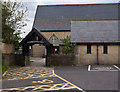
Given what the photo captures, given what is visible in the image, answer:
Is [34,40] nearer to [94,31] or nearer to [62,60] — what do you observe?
[62,60]

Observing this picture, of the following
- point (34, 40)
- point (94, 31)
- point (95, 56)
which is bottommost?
point (95, 56)

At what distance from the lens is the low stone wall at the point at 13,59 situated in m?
16.1

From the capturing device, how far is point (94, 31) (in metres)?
20.1

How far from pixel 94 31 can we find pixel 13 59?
11.4 m

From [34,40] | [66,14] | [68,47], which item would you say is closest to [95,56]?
[68,47]

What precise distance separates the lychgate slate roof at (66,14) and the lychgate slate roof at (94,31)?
33.1 ft

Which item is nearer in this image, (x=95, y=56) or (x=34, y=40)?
(x=34, y=40)

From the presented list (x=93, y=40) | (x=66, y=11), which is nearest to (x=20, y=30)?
(x=93, y=40)

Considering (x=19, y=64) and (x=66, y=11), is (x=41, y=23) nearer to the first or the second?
(x=66, y=11)

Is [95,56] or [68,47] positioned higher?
[68,47]

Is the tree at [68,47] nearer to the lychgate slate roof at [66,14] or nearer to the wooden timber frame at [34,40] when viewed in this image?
the wooden timber frame at [34,40]

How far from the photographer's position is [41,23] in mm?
32500

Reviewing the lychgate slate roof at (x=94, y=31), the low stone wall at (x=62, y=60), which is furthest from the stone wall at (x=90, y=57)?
the lychgate slate roof at (x=94, y=31)

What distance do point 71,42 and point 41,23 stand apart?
51.3 ft
